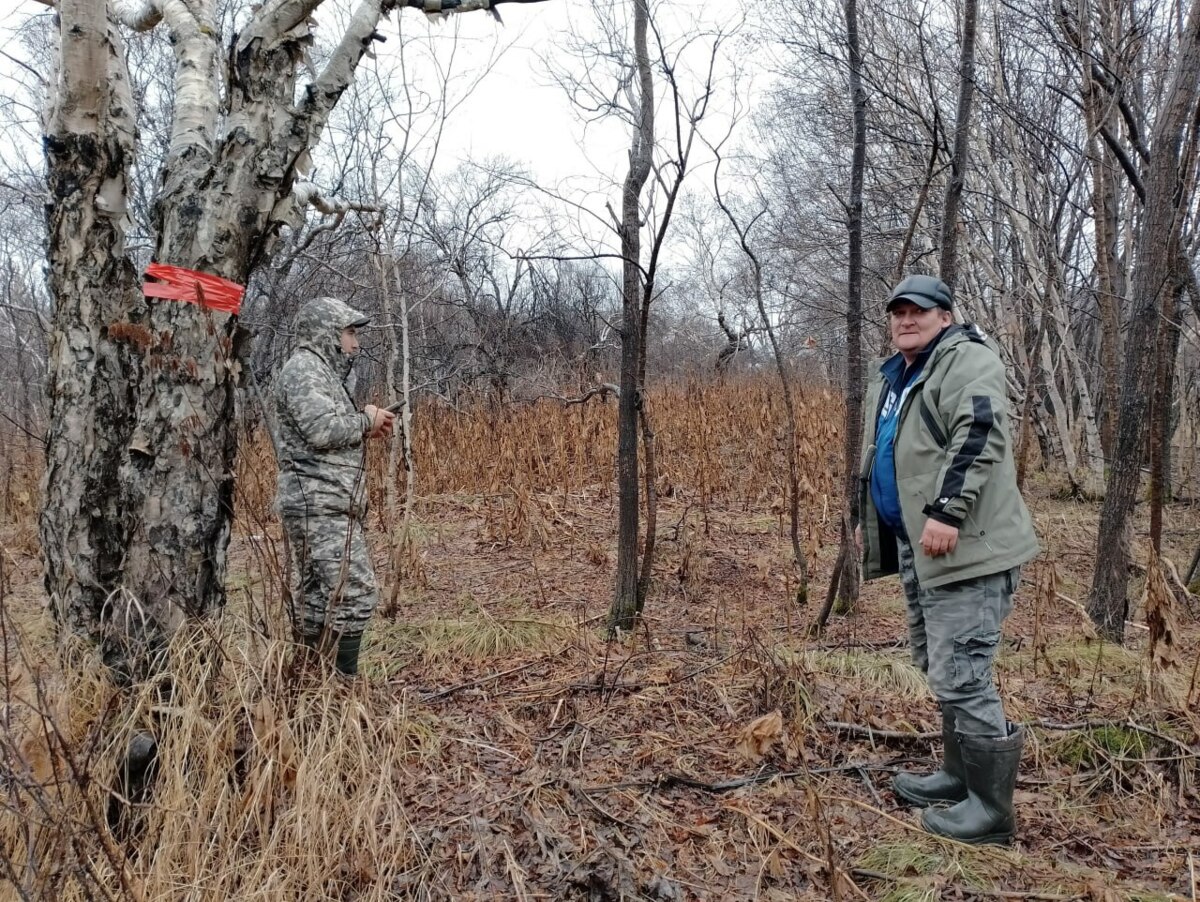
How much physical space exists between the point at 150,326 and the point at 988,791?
10.7 feet

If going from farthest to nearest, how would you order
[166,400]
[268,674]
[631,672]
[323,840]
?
[631,672], [166,400], [268,674], [323,840]

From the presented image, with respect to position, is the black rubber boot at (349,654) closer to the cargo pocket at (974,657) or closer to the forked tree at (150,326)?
the forked tree at (150,326)

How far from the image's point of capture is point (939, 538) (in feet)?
7.11

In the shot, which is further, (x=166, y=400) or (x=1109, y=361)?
(x=1109, y=361)

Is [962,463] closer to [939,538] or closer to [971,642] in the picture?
[939,538]

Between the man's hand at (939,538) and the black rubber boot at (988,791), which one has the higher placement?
the man's hand at (939,538)

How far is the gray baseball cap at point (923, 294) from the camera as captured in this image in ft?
7.71

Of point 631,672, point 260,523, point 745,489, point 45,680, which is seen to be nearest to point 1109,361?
point 745,489

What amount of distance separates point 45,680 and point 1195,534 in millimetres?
8911

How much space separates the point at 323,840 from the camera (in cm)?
212

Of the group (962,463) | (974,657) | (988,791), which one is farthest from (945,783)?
(962,463)

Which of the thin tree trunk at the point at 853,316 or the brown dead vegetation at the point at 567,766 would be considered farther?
the thin tree trunk at the point at 853,316

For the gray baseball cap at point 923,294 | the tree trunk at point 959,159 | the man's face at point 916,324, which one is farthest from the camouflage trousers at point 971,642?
the tree trunk at point 959,159

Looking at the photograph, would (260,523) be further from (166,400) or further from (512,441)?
(512,441)
